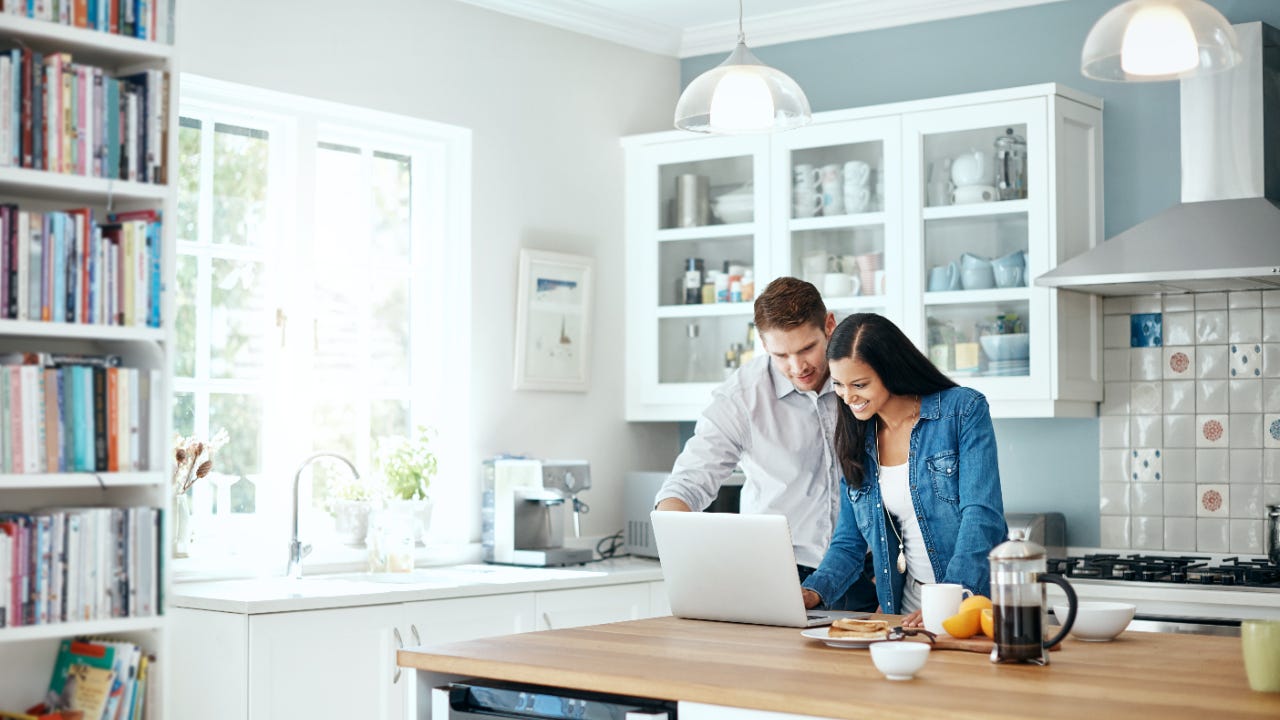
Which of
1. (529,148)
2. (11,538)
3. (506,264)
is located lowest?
(11,538)

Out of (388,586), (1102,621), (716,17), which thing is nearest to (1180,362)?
(716,17)

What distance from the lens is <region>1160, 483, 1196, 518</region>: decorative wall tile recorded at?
4.46 meters

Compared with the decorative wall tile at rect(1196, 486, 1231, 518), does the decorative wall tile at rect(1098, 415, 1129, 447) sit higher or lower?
higher

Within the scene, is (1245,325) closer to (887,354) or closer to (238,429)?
(887,354)

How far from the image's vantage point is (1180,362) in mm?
4500

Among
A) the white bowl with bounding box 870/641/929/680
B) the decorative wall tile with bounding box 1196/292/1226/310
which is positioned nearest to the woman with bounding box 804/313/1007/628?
the white bowl with bounding box 870/641/929/680

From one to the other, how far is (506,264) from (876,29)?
157 centimetres

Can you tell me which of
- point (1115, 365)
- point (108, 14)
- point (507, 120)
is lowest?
point (1115, 365)

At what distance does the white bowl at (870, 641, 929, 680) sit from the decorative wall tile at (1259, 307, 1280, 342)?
2703 mm

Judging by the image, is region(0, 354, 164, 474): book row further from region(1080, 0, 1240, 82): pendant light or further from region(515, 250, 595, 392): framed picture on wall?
region(515, 250, 595, 392): framed picture on wall

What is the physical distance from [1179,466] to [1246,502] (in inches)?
8.8

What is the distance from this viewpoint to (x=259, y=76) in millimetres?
4129

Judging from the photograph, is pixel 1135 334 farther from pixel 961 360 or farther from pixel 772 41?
pixel 772 41

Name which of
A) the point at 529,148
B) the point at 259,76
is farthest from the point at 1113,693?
the point at 529,148
